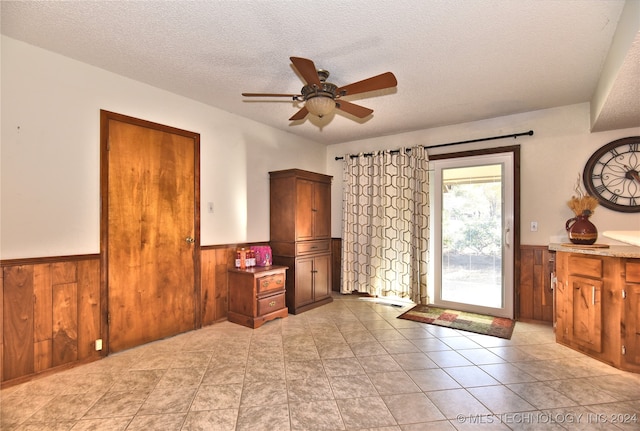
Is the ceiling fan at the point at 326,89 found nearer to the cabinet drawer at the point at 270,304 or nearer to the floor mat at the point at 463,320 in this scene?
the cabinet drawer at the point at 270,304

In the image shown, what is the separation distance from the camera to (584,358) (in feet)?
8.74

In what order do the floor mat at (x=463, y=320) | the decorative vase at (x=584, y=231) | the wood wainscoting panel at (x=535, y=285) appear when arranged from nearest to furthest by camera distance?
the decorative vase at (x=584, y=231) → the floor mat at (x=463, y=320) → the wood wainscoting panel at (x=535, y=285)

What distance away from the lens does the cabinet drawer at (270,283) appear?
11.7ft

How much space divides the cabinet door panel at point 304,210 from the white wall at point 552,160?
7.70ft

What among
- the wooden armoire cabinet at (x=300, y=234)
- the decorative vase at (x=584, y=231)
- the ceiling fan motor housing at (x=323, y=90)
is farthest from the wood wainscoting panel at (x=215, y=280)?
the decorative vase at (x=584, y=231)

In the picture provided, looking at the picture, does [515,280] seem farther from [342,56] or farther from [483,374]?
[342,56]

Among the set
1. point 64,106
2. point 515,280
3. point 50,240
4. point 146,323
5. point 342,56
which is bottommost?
point 146,323

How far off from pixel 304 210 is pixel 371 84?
2183mm

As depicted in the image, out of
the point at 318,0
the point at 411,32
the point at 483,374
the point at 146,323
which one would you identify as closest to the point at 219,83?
the point at 318,0

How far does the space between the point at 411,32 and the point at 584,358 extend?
3.06 metres

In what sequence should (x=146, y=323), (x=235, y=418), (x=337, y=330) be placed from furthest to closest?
(x=337, y=330) < (x=146, y=323) < (x=235, y=418)

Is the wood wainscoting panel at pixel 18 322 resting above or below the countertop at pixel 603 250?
below

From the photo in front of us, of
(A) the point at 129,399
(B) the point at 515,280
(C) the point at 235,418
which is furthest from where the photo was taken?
(B) the point at 515,280

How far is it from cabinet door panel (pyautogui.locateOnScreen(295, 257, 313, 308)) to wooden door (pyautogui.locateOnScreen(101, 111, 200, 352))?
124cm
